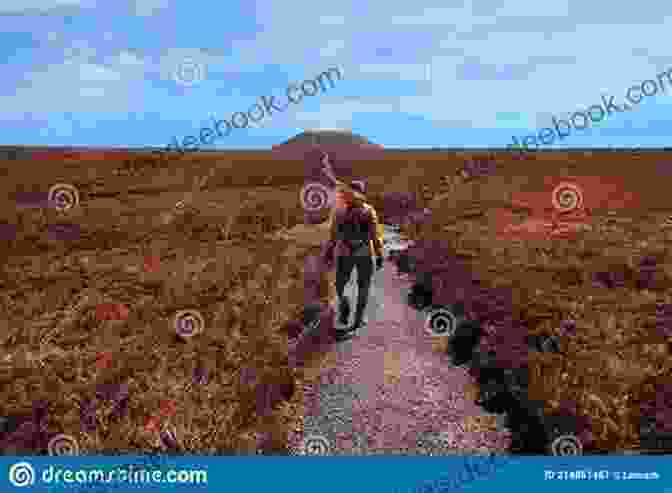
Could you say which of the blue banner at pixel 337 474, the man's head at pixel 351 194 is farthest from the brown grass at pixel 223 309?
the man's head at pixel 351 194

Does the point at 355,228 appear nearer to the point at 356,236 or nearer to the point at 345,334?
the point at 356,236

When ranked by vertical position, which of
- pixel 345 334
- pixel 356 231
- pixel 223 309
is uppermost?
pixel 356 231

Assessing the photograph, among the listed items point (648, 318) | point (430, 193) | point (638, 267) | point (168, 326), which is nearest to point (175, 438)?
point (168, 326)

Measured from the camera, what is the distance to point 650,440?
830 cm

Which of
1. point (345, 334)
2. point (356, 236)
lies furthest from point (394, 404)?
point (356, 236)

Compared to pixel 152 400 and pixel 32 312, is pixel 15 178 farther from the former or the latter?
pixel 152 400

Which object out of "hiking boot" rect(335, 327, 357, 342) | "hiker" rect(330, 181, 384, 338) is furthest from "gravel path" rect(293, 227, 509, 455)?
"hiker" rect(330, 181, 384, 338)

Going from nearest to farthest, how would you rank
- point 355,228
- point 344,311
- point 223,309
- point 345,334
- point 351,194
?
1. point 355,228
2. point 351,194
3. point 345,334
4. point 344,311
5. point 223,309

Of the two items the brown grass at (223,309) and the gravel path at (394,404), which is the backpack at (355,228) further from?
the brown grass at (223,309)

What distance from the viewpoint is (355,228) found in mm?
12531

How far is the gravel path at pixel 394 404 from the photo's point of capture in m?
8.59

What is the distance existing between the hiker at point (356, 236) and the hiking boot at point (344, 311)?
42cm

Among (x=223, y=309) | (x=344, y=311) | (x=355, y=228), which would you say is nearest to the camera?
(x=355, y=228)

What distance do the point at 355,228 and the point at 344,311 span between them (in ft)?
7.38
